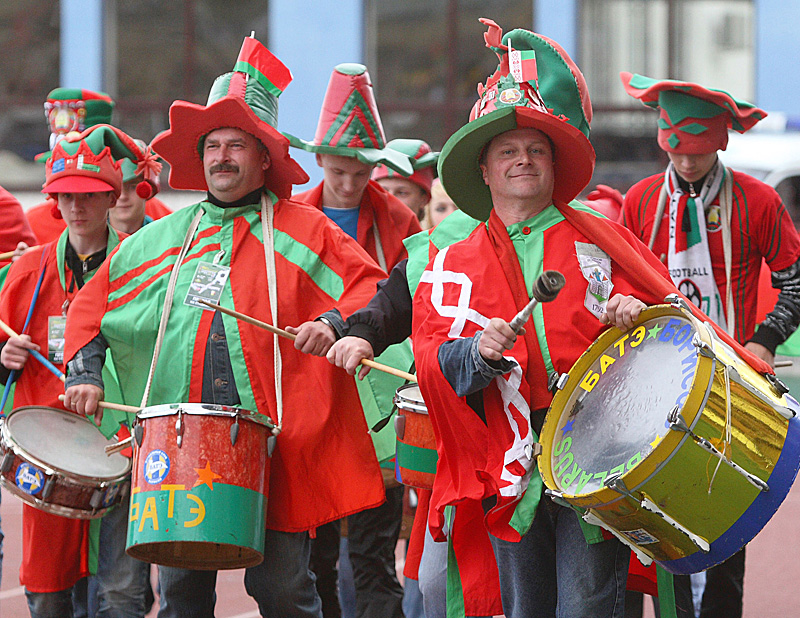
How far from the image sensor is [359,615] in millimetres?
5176

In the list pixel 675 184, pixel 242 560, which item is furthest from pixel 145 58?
pixel 242 560

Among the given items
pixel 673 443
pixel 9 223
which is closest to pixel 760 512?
pixel 673 443

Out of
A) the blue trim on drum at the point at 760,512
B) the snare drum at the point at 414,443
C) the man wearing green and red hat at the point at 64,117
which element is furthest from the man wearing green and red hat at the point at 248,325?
the man wearing green and red hat at the point at 64,117

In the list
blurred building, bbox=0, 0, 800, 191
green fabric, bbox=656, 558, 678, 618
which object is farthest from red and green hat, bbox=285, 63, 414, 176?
blurred building, bbox=0, 0, 800, 191

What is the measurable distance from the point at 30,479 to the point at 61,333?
0.88 meters

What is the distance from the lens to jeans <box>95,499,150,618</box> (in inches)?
192

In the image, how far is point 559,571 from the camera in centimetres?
345

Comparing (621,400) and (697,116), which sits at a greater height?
(697,116)

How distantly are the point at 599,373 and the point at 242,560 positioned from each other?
4.76 feet

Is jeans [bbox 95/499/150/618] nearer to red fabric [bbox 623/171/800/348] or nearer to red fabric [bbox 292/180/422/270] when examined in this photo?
red fabric [bbox 292/180/422/270]

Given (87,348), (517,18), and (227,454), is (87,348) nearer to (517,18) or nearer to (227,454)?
(227,454)

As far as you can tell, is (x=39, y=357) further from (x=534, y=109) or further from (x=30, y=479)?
(x=534, y=109)

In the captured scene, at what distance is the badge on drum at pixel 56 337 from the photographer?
5.02 m

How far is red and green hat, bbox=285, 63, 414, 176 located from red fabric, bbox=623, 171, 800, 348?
1390 mm
